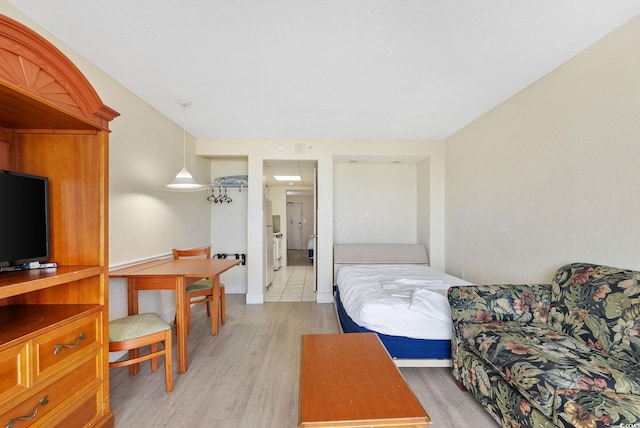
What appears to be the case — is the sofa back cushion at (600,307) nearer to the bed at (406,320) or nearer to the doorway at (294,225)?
the bed at (406,320)

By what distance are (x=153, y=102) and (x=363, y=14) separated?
7.47ft

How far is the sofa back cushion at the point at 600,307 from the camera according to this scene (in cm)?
145

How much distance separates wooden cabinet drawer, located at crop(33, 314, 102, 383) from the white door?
32.0ft

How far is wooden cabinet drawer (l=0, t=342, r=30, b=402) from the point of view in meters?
1.06

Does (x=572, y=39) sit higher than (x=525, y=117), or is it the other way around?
(x=572, y=39)

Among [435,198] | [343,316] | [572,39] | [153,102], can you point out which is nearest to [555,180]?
[572,39]

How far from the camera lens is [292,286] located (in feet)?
16.6

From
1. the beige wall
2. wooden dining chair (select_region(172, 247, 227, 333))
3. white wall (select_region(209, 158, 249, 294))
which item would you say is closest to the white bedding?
the beige wall

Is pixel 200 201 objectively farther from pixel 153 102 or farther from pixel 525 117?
pixel 525 117

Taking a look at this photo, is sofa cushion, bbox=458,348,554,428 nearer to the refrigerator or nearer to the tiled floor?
the tiled floor

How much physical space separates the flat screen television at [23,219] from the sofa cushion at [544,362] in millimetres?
2507

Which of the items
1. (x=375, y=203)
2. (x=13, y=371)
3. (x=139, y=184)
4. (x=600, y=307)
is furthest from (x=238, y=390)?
(x=375, y=203)

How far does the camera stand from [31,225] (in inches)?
55.8

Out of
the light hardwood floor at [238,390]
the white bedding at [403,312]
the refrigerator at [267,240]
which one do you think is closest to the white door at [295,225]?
the refrigerator at [267,240]
